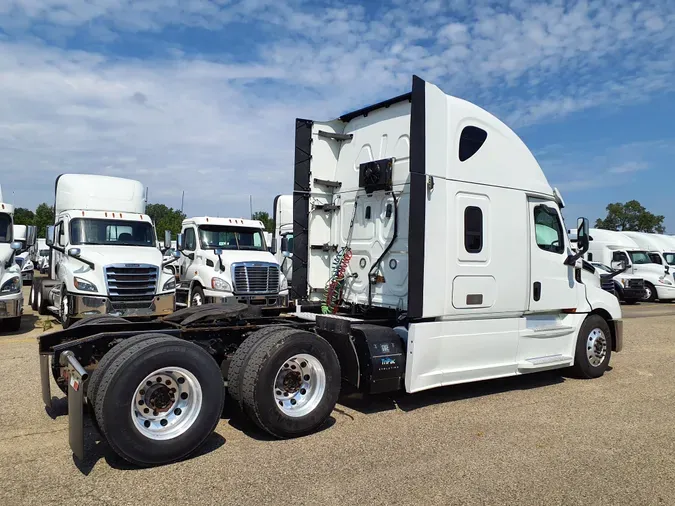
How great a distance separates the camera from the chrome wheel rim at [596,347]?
7.97m

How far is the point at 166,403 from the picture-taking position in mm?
4609

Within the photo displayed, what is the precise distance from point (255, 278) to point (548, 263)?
7925 mm

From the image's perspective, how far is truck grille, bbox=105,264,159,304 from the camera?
1159 cm

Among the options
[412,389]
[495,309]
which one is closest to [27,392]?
[412,389]

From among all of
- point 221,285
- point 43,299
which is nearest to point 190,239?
point 221,285

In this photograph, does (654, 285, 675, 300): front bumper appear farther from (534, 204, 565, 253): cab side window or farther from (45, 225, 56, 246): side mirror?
(45, 225, 56, 246): side mirror

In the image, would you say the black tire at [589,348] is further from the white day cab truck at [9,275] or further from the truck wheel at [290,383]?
the white day cab truck at [9,275]

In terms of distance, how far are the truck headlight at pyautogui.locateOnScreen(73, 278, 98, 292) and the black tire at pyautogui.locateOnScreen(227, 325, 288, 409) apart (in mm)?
7202

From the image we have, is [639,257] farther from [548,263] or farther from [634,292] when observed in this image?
[548,263]

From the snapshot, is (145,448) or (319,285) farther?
(319,285)

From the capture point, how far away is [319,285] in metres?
7.87

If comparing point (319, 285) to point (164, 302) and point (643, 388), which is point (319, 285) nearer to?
point (643, 388)

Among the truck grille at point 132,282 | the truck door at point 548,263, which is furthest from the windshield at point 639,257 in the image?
the truck grille at point 132,282

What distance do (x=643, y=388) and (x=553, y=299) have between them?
1.81 m
